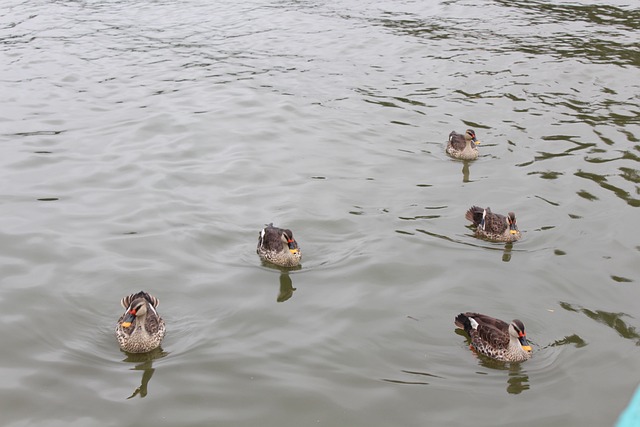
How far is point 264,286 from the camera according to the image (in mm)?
9977

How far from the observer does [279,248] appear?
10109 mm

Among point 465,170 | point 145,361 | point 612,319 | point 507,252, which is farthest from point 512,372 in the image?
point 465,170

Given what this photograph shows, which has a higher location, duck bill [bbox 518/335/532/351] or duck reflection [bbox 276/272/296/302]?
duck bill [bbox 518/335/532/351]

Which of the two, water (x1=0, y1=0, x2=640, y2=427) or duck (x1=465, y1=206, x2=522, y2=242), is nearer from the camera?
water (x1=0, y1=0, x2=640, y2=427)

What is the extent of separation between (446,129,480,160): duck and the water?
179 millimetres

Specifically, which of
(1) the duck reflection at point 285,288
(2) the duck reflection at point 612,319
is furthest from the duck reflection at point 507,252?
(1) the duck reflection at point 285,288

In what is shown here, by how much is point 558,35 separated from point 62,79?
529 inches

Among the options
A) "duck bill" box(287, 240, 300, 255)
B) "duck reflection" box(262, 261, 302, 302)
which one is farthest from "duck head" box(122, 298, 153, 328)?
"duck bill" box(287, 240, 300, 255)

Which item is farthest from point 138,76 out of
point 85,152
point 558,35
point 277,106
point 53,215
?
point 558,35

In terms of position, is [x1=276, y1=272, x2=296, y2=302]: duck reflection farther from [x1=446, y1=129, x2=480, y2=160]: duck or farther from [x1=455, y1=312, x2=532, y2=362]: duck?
[x1=446, y1=129, x2=480, y2=160]: duck

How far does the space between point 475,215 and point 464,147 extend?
278cm

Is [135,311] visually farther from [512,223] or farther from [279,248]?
[512,223]

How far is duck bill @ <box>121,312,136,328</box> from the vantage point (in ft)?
26.6

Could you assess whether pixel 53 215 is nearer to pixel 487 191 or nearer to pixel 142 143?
pixel 142 143
